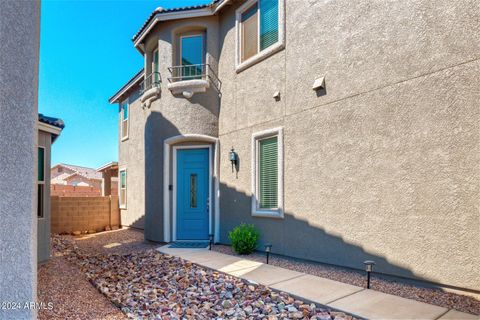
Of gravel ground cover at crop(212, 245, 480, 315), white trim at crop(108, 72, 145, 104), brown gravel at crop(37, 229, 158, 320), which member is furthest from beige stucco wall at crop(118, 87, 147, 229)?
gravel ground cover at crop(212, 245, 480, 315)

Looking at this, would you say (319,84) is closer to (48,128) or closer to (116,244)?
(48,128)

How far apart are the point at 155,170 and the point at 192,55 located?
434 cm

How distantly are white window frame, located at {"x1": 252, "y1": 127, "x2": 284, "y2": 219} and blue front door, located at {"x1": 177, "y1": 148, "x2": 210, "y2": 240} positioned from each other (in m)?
2.29

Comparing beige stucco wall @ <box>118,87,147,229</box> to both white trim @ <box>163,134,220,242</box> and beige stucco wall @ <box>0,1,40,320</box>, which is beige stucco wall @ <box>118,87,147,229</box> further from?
beige stucco wall @ <box>0,1,40,320</box>

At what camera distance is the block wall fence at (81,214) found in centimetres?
1501

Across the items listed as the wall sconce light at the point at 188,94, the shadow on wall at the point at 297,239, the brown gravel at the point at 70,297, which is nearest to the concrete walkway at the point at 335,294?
the shadow on wall at the point at 297,239

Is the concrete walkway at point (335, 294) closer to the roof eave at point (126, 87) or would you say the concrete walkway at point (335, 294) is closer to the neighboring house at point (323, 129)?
the neighboring house at point (323, 129)

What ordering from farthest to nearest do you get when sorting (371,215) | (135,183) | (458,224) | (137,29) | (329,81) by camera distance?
1. (135,183)
2. (137,29)
3. (329,81)
4. (371,215)
5. (458,224)

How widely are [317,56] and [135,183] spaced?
11.7m

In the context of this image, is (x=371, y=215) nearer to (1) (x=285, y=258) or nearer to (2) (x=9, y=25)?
(1) (x=285, y=258)

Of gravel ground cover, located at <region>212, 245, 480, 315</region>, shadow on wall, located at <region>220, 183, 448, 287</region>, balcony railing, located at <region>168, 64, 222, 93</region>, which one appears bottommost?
gravel ground cover, located at <region>212, 245, 480, 315</region>

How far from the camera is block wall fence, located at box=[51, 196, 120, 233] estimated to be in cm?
1501

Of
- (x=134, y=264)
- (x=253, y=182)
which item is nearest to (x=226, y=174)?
(x=253, y=182)

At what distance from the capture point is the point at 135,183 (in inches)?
627
